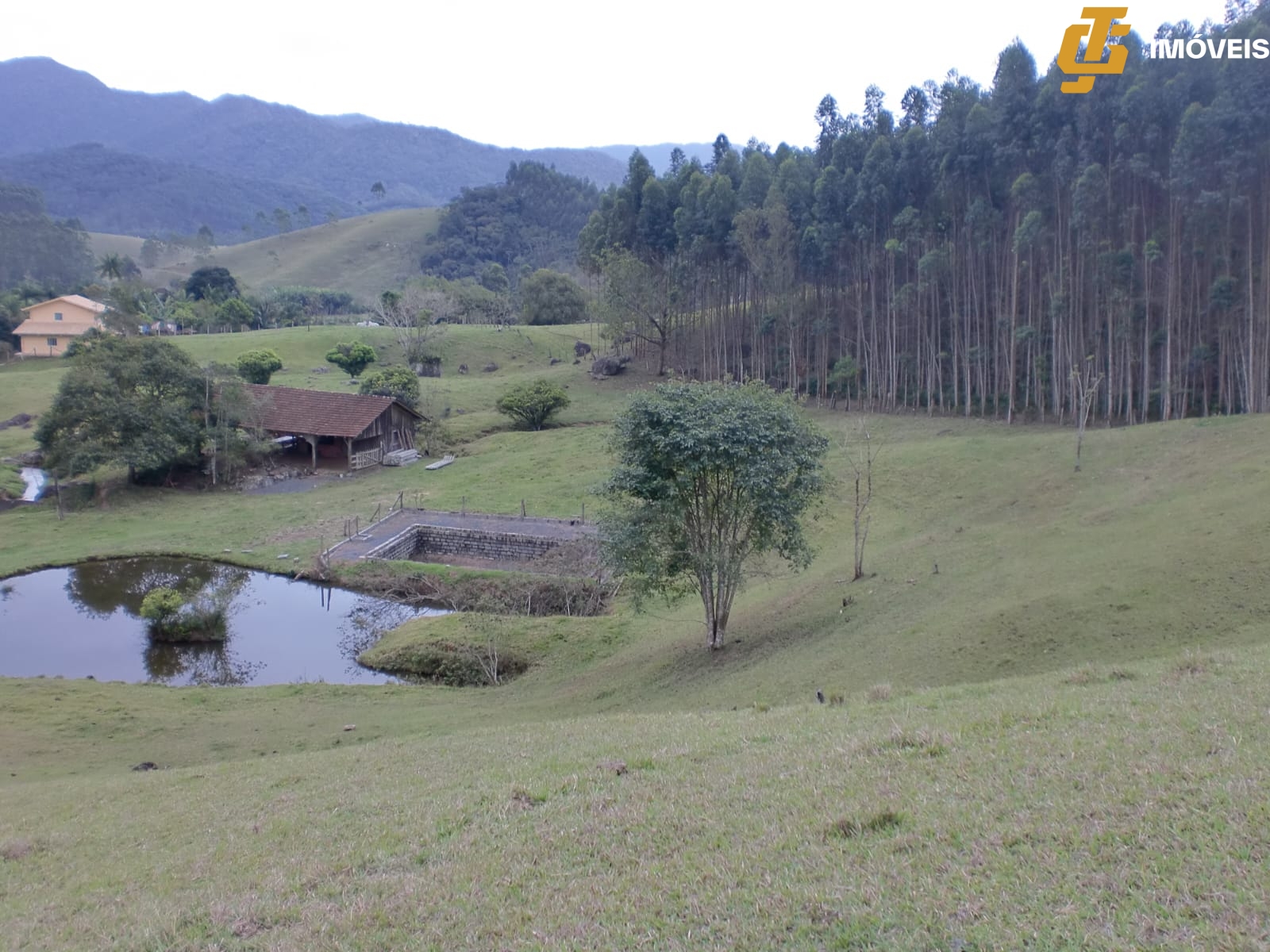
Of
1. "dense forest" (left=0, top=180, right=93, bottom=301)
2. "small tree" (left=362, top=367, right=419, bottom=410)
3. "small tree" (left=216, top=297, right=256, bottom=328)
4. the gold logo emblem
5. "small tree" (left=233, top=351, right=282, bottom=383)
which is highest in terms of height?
"dense forest" (left=0, top=180, right=93, bottom=301)

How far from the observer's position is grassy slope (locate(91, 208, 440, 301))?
164625 mm

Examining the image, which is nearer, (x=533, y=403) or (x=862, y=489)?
(x=862, y=489)

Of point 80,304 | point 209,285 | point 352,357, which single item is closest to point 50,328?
point 80,304

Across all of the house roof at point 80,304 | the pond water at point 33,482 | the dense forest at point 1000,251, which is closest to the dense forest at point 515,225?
the house roof at point 80,304

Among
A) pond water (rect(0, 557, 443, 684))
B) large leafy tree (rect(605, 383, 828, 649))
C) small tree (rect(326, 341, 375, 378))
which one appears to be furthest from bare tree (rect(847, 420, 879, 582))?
small tree (rect(326, 341, 375, 378))

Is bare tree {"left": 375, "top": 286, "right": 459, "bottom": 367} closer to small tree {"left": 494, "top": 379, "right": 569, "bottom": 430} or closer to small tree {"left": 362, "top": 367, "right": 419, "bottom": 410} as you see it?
small tree {"left": 362, "top": 367, "right": 419, "bottom": 410}

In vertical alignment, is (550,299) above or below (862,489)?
above

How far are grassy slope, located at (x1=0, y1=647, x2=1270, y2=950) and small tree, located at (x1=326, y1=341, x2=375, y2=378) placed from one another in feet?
206

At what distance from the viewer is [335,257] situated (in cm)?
17625

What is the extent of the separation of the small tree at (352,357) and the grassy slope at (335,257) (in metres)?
80.5

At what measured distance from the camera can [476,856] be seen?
28.1 feet

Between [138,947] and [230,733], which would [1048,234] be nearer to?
[230,733]

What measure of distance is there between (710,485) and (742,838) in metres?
14.1

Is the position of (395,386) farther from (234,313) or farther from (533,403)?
(234,313)
